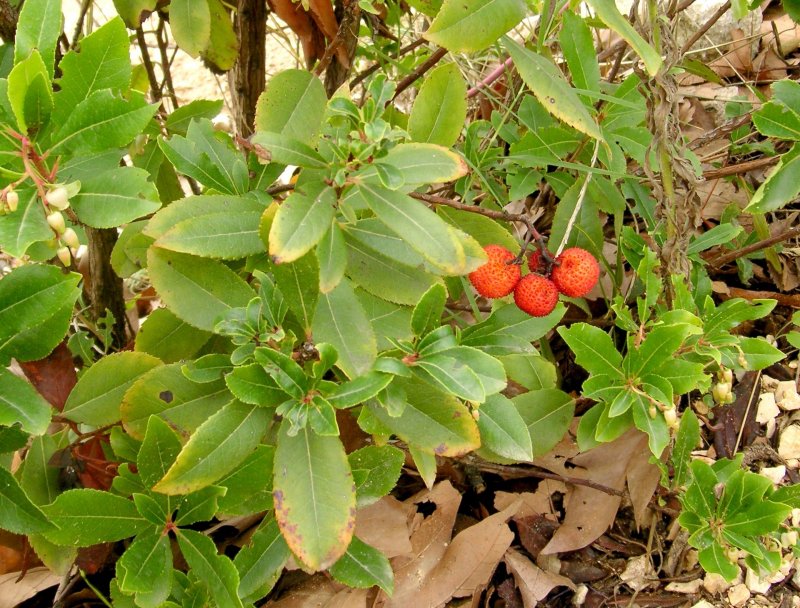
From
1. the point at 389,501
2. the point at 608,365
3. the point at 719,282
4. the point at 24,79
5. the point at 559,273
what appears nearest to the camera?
the point at 24,79

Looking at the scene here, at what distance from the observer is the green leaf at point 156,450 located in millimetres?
1268

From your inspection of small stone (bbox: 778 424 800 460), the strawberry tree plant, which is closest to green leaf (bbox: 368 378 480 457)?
the strawberry tree plant

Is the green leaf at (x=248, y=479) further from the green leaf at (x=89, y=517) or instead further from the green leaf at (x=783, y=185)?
the green leaf at (x=783, y=185)

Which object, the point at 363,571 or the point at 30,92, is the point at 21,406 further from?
the point at 363,571

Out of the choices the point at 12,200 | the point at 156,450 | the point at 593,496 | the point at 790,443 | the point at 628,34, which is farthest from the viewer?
the point at 790,443

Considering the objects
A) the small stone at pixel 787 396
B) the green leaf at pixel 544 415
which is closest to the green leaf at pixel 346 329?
the green leaf at pixel 544 415

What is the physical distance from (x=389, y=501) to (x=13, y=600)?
34.8 inches

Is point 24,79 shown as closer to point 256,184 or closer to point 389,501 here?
point 256,184

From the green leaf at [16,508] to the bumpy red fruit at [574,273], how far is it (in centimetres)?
100

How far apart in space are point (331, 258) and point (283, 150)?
0.19 metres

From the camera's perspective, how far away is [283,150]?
3.92 feet

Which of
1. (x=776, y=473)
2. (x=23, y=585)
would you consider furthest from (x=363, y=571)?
(x=776, y=473)

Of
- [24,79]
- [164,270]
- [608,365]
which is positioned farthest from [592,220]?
[24,79]

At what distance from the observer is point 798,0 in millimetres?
1645
